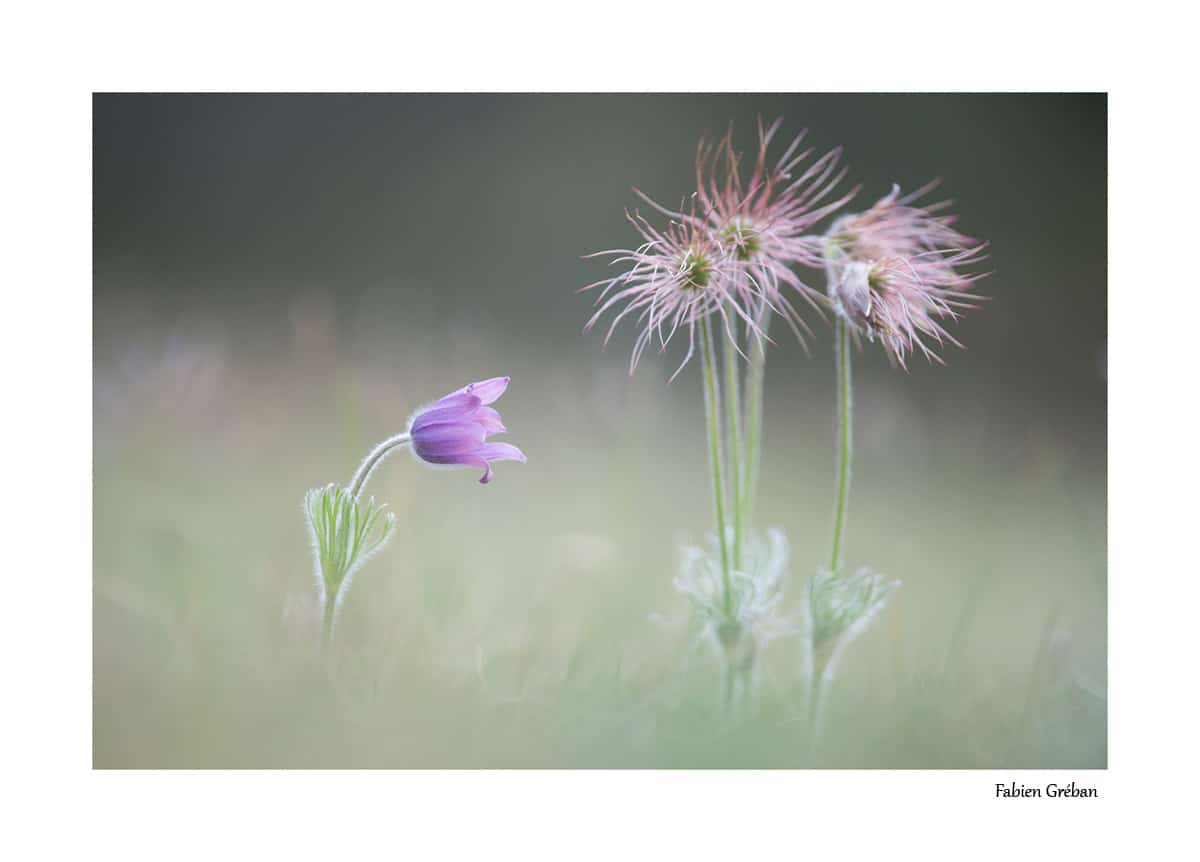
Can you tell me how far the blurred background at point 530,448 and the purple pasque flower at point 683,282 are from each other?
0.19m

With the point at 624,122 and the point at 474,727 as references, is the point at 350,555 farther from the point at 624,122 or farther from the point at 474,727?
the point at 624,122

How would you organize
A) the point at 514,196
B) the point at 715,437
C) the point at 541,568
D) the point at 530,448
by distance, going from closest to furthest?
the point at 715,437
the point at 541,568
the point at 530,448
the point at 514,196

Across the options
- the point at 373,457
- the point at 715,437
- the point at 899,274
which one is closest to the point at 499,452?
the point at 373,457

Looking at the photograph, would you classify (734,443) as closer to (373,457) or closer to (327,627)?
(373,457)

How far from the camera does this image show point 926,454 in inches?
95.7

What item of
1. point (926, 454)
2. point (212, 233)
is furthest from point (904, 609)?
point (212, 233)

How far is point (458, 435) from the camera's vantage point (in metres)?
1.63

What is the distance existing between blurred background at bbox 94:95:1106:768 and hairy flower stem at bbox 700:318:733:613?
0.20m

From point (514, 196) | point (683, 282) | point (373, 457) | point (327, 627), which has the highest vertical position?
point (514, 196)

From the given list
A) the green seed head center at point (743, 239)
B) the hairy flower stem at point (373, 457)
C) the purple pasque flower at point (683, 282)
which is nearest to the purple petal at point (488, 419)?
the hairy flower stem at point (373, 457)

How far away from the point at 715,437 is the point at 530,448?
0.79m

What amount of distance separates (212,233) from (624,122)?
3.44ft

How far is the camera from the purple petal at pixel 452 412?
1.64m

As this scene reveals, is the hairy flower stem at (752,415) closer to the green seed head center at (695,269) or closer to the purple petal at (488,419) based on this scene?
the green seed head center at (695,269)
